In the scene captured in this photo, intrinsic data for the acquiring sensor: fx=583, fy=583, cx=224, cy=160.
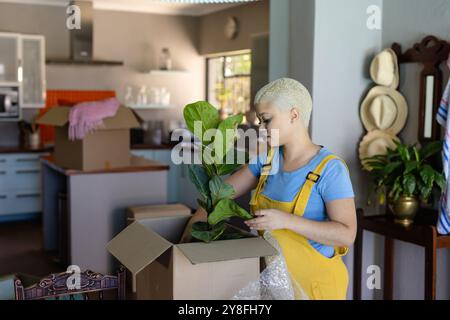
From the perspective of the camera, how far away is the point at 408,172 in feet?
9.33

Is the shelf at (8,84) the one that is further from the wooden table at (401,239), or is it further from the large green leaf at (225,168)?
the large green leaf at (225,168)

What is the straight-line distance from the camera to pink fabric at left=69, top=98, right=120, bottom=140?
421 cm

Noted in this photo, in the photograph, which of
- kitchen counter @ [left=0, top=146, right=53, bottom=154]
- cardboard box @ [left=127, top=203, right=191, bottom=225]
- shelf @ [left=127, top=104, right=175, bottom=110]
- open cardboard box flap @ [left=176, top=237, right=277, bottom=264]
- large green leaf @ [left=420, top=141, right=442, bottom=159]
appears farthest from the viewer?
shelf @ [left=127, top=104, right=175, bottom=110]

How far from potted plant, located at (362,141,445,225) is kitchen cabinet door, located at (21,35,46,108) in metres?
4.76

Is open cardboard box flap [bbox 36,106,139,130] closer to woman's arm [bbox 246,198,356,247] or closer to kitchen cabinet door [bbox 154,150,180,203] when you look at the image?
kitchen cabinet door [bbox 154,150,180,203]

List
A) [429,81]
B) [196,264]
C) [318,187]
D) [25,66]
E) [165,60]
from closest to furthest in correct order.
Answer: [196,264] < [318,187] < [429,81] < [25,66] < [165,60]

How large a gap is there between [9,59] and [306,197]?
18.3 feet

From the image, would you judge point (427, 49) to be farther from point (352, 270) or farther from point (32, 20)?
point (32, 20)

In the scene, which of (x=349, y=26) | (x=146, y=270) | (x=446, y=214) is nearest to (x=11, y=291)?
(x=146, y=270)

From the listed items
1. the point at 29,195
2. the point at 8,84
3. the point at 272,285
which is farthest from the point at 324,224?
the point at 8,84

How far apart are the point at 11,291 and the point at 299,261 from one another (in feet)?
3.42

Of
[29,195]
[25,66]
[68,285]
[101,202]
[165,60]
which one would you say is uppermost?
[165,60]

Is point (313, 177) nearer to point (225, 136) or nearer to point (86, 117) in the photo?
point (225, 136)

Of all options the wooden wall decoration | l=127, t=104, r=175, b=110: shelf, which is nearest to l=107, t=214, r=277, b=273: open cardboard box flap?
the wooden wall decoration
